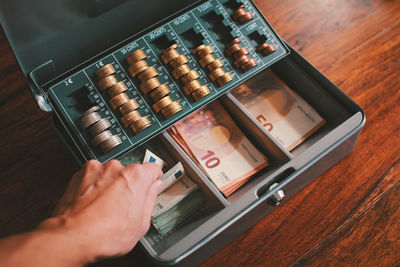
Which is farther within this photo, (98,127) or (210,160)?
(210,160)

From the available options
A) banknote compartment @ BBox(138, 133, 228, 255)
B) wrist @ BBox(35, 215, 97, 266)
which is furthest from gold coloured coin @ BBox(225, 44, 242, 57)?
wrist @ BBox(35, 215, 97, 266)

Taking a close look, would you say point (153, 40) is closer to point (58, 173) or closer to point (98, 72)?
point (98, 72)

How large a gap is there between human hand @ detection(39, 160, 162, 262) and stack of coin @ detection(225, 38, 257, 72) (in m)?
0.29

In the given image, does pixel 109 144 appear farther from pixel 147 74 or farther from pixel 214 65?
pixel 214 65

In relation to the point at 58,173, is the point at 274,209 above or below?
below

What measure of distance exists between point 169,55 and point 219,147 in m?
0.23

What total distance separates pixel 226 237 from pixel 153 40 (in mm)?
419

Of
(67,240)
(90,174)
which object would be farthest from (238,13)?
(67,240)

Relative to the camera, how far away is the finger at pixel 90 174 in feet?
2.04

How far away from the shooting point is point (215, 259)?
772mm

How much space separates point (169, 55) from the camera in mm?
778

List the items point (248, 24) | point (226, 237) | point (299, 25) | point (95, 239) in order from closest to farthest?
1. point (95, 239)
2. point (226, 237)
3. point (248, 24)
4. point (299, 25)

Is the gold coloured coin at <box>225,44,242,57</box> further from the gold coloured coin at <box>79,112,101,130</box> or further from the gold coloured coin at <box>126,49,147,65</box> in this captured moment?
the gold coloured coin at <box>79,112,101,130</box>

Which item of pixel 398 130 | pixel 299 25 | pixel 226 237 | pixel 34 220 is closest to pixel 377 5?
pixel 299 25
